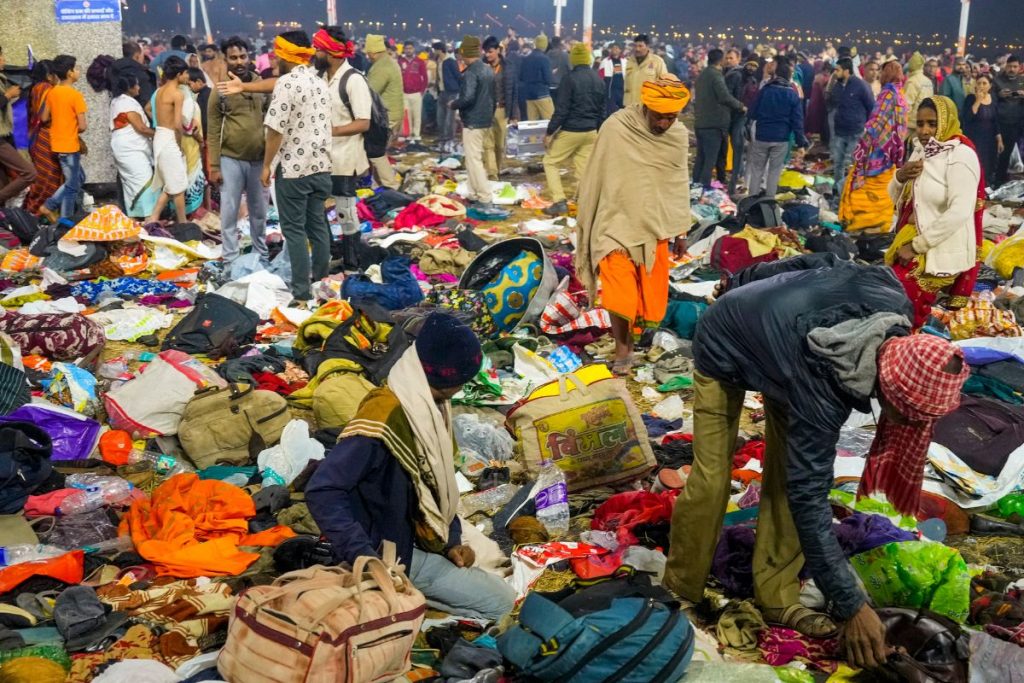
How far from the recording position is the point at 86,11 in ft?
40.0

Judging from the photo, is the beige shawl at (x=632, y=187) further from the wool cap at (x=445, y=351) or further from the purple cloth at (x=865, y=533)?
the wool cap at (x=445, y=351)

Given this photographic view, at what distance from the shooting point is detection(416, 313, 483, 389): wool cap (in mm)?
3549

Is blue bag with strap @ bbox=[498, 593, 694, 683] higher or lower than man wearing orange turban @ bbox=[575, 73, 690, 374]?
lower

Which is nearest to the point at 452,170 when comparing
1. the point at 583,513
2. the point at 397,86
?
the point at 397,86

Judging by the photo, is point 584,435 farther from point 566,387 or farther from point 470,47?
point 470,47

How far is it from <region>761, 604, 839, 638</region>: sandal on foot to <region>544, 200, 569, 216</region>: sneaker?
8.52 metres

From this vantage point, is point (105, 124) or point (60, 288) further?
point (105, 124)

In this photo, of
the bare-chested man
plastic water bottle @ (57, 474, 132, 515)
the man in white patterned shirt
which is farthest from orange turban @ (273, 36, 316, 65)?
plastic water bottle @ (57, 474, 132, 515)

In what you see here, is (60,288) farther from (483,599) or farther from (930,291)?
(930,291)

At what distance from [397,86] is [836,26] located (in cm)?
3293

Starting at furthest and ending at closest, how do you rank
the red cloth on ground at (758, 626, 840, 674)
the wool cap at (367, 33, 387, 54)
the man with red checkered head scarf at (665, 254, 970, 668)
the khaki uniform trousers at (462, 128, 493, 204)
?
the wool cap at (367, 33, 387, 54), the khaki uniform trousers at (462, 128, 493, 204), the red cloth on ground at (758, 626, 840, 674), the man with red checkered head scarf at (665, 254, 970, 668)

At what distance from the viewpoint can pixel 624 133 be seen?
6574mm

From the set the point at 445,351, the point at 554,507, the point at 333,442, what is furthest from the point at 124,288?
the point at 445,351

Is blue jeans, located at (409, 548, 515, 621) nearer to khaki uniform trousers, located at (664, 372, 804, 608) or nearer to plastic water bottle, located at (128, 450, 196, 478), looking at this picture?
khaki uniform trousers, located at (664, 372, 804, 608)
